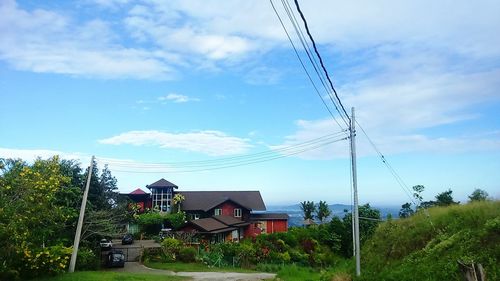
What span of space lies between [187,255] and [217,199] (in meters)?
20.9

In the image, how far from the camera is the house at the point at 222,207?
54066mm

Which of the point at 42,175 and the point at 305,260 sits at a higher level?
the point at 42,175

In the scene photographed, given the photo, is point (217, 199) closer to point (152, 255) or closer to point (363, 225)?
point (152, 255)

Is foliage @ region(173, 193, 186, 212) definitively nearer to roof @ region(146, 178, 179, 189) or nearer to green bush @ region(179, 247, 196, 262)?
roof @ region(146, 178, 179, 189)

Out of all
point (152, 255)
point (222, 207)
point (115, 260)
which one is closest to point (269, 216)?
point (222, 207)

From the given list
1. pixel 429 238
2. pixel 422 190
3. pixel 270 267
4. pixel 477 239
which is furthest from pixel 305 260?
pixel 477 239

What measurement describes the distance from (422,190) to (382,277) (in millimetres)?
12136

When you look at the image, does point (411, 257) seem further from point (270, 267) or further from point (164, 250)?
point (164, 250)

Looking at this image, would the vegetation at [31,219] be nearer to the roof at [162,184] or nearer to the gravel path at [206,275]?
the gravel path at [206,275]

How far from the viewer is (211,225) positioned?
151 feet

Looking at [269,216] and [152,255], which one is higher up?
[269,216]

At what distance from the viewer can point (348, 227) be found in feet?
Answer: 141

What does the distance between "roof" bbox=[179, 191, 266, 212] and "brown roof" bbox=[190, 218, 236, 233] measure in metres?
5.85

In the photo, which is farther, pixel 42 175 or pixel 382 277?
pixel 42 175
